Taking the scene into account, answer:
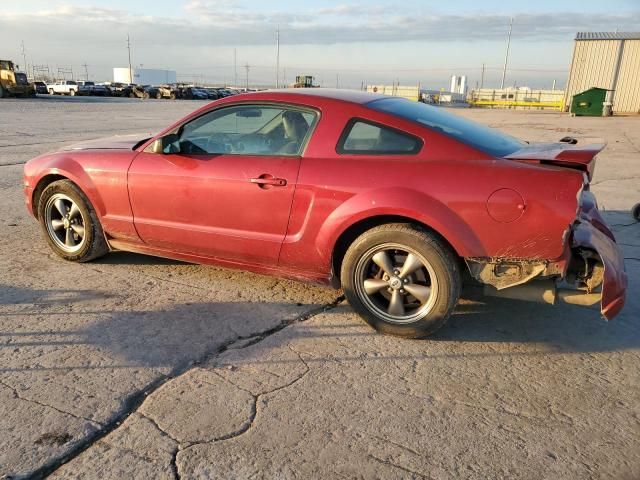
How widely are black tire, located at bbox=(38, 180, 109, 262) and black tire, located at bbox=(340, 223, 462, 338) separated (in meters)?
2.31

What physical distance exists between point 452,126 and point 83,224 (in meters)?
3.18

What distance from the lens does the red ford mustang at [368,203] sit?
308cm

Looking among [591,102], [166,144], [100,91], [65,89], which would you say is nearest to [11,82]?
[65,89]

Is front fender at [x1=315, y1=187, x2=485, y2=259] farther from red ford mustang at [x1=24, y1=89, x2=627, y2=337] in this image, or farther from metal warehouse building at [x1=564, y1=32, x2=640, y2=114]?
metal warehouse building at [x1=564, y1=32, x2=640, y2=114]

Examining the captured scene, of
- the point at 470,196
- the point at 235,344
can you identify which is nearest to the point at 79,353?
the point at 235,344

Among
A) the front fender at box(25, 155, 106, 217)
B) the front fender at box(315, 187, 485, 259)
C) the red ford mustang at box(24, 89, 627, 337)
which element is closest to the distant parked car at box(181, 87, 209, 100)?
the front fender at box(25, 155, 106, 217)

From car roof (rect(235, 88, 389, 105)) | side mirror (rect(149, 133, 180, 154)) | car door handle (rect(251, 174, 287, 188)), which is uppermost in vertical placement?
car roof (rect(235, 88, 389, 105))

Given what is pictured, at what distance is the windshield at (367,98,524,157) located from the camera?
342cm

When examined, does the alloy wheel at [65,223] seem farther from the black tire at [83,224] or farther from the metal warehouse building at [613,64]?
the metal warehouse building at [613,64]

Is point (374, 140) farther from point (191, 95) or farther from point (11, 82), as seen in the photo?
point (191, 95)

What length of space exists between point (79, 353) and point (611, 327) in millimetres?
3511

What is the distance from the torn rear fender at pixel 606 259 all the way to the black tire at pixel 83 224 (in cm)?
370

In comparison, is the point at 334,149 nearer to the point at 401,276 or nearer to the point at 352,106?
the point at 352,106

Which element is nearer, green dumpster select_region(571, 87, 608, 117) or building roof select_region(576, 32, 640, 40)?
green dumpster select_region(571, 87, 608, 117)
